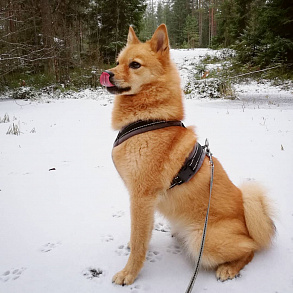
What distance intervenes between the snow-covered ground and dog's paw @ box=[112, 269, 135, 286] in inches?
2.2

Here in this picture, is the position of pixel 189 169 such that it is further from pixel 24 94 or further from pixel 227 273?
pixel 24 94

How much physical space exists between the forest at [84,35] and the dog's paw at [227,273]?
33.2ft

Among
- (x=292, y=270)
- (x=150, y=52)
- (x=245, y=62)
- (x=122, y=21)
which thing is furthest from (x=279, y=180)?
(x=122, y=21)

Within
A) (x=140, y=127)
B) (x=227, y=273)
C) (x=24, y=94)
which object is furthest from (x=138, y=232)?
(x=24, y=94)

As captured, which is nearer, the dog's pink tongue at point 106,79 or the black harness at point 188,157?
the black harness at point 188,157

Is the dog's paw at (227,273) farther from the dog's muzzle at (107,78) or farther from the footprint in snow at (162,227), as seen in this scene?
the dog's muzzle at (107,78)

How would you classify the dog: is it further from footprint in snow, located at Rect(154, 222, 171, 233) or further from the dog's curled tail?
footprint in snow, located at Rect(154, 222, 171, 233)

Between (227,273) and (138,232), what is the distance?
77 cm

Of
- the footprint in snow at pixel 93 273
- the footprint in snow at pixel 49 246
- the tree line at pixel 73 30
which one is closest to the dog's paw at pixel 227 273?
the footprint in snow at pixel 93 273

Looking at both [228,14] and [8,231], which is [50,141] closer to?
[8,231]

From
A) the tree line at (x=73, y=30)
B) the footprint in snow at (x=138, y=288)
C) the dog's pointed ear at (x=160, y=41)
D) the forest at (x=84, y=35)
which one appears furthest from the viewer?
the tree line at (x=73, y=30)

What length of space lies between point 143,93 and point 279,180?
7.65 ft

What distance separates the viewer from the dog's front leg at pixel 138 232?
5.68 feet

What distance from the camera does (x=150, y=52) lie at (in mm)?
2139
